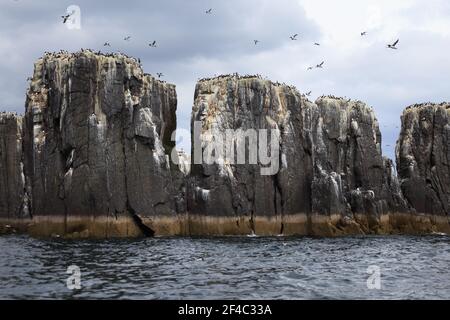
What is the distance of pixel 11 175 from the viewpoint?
69.6 m

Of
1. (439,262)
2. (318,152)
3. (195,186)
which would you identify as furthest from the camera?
(318,152)

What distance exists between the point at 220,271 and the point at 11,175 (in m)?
48.4

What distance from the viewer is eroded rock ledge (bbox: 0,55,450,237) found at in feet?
171

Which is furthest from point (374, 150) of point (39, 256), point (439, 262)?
point (39, 256)

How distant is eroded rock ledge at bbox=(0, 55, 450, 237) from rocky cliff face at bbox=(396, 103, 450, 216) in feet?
0.41

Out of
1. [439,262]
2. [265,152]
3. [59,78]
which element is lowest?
[439,262]

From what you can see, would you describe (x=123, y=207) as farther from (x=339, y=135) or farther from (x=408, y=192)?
(x=408, y=192)

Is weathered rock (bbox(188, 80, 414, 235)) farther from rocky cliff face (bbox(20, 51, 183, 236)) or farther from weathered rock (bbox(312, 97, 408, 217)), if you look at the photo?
rocky cliff face (bbox(20, 51, 183, 236))

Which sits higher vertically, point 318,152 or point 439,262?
point 318,152

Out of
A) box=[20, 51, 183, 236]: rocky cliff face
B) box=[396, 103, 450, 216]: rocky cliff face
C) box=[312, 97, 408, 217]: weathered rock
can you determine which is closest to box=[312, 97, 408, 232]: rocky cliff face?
box=[312, 97, 408, 217]: weathered rock

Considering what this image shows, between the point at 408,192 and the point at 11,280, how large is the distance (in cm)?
5639

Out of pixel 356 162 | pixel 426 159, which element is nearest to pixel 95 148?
pixel 356 162

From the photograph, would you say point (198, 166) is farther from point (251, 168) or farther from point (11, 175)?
point (11, 175)
